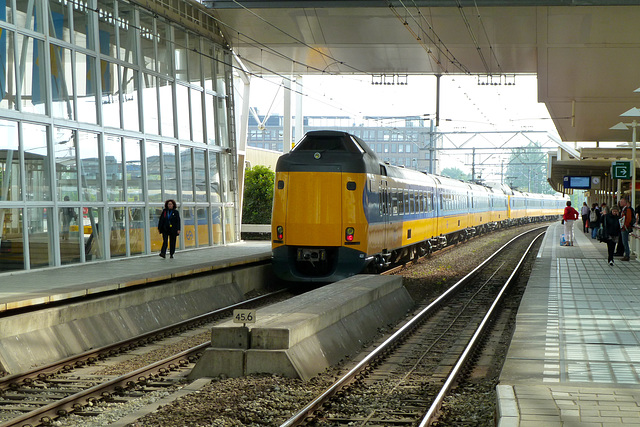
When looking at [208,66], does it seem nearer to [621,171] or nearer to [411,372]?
[621,171]

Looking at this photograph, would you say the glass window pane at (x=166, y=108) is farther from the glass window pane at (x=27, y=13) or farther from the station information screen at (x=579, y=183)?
the station information screen at (x=579, y=183)

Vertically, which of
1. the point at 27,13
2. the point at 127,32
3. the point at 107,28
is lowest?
the point at 27,13

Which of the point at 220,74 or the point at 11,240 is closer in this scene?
the point at 11,240

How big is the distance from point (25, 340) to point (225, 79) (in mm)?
16642

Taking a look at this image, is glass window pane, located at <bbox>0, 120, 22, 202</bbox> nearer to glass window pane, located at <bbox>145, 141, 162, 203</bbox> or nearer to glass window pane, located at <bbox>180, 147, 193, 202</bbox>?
glass window pane, located at <bbox>145, 141, 162, 203</bbox>

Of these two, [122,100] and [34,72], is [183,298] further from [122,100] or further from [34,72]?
[122,100]

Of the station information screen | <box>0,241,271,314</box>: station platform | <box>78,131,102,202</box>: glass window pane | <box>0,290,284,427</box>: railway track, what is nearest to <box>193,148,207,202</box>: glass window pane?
<box>0,241,271,314</box>: station platform

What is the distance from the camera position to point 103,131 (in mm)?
17828

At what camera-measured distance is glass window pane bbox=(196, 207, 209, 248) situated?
923 inches

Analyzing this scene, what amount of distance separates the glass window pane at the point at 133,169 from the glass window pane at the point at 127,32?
6.73 feet

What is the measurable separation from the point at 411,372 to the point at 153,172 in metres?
12.5

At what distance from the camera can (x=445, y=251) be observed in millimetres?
31438

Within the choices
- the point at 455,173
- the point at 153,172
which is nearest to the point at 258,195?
the point at 153,172

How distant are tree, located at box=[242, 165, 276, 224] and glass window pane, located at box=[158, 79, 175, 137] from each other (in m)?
13.9
